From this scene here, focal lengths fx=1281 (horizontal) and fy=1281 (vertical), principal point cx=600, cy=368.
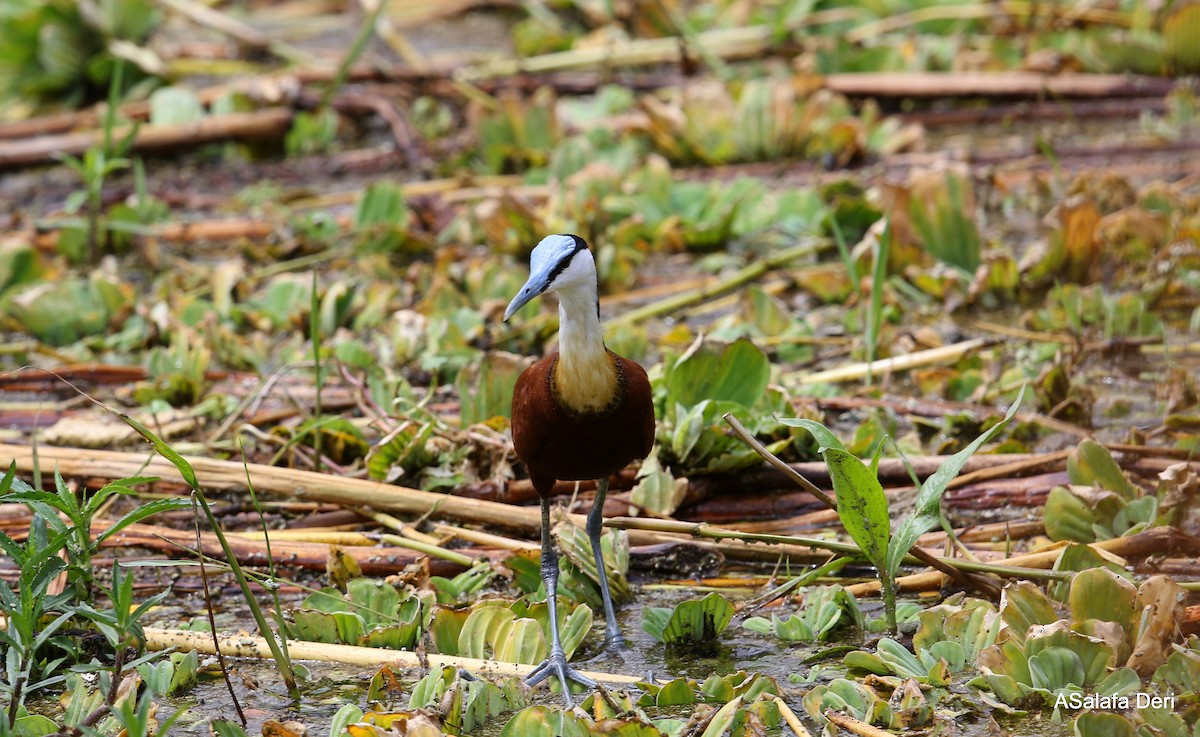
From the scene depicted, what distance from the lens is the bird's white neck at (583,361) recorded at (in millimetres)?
3006

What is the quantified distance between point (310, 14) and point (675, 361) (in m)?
7.26

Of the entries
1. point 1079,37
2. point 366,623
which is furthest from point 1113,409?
point 1079,37

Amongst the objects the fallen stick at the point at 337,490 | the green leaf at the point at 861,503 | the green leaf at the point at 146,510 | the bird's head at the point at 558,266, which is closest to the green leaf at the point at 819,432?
the green leaf at the point at 861,503

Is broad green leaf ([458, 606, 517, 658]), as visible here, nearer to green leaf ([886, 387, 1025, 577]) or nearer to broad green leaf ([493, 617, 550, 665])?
broad green leaf ([493, 617, 550, 665])

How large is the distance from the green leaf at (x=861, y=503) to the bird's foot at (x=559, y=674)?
0.69 m

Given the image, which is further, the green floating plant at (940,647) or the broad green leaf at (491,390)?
the broad green leaf at (491,390)

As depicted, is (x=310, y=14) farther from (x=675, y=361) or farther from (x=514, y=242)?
(x=675, y=361)

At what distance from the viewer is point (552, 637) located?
301 centimetres

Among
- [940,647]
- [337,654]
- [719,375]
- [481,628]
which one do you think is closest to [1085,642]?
[940,647]

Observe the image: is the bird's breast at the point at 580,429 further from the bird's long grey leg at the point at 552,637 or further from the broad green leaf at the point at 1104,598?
the broad green leaf at the point at 1104,598

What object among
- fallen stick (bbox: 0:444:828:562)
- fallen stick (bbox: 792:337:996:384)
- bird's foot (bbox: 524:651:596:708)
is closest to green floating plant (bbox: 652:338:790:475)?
fallen stick (bbox: 0:444:828:562)

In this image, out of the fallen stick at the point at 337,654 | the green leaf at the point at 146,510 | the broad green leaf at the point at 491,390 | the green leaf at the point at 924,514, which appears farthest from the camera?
the broad green leaf at the point at 491,390

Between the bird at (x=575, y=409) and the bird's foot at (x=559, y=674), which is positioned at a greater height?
the bird at (x=575, y=409)

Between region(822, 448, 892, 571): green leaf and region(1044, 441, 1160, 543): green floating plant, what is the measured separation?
0.63 meters
